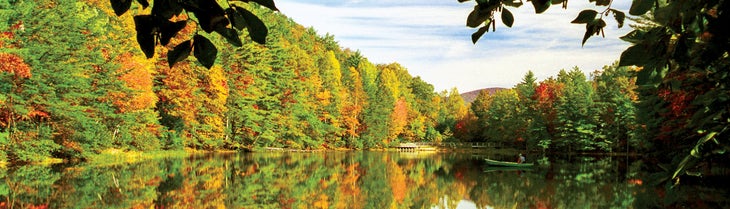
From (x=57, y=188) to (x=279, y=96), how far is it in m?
32.7

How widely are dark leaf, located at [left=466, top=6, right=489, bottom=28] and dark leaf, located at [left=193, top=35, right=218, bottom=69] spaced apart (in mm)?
914

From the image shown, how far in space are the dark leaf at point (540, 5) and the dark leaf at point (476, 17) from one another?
0.56ft

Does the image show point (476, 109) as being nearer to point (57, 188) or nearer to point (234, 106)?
point (234, 106)

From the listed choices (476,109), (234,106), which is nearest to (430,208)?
(234,106)

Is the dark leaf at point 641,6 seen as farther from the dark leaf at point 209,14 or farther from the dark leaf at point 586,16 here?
the dark leaf at point 209,14

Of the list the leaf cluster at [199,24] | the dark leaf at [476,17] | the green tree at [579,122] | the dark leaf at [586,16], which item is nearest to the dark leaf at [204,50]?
the leaf cluster at [199,24]

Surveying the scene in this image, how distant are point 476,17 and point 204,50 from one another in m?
0.96

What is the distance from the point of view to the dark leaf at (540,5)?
1.92 meters

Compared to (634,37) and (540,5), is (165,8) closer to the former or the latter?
(540,5)

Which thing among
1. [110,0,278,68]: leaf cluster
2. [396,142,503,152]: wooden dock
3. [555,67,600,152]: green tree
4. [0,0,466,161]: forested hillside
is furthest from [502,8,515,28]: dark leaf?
[396,142,503,152]: wooden dock

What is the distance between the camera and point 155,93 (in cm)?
3294

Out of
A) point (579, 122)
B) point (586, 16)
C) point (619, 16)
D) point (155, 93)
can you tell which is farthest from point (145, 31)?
point (579, 122)

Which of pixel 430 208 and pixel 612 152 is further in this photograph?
pixel 612 152

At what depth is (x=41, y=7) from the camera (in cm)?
2075
